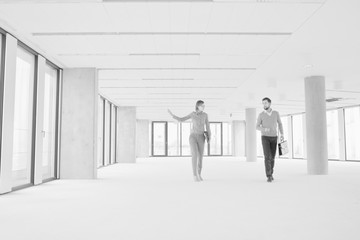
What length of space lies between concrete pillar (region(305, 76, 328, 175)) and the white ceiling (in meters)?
0.59

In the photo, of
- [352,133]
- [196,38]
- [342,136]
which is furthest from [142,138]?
[196,38]

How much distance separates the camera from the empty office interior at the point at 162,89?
3564 millimetres

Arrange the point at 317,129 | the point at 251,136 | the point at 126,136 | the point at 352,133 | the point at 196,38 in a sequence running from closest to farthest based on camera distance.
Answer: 1. the point at 196,38
2. the point at 317,129
3. the point at 126,136
4. the point at 251,136
5. the point at 352,133

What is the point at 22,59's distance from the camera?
754 centimetres

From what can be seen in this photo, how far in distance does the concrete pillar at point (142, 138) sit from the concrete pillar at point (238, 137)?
307 inches

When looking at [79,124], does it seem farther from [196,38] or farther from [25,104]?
[196,38]

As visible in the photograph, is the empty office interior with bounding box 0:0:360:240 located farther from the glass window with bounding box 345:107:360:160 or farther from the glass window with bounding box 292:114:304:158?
the glass window with bounding box 292:114:304:158

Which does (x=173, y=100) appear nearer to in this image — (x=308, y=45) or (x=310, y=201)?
(x=308, y=45)

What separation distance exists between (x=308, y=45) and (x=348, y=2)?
2.28 m

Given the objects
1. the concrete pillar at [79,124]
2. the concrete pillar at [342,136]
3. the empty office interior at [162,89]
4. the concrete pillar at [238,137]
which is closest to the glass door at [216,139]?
the concrete pillar at [238,137]

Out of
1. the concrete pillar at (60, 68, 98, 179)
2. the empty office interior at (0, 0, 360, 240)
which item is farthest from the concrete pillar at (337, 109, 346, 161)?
the concrete pillar at (60, 68, 98, 179)

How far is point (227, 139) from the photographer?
31375 millimetres

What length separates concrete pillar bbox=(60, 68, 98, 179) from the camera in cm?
884

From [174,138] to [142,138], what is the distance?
358 cm
